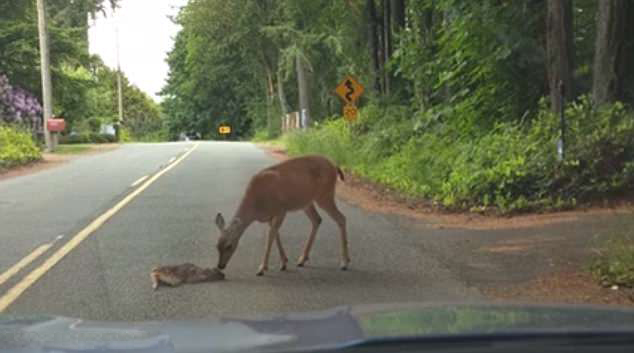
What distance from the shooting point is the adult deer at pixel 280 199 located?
336 inches

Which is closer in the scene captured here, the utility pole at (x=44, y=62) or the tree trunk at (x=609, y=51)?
the tree trunk at (x=609, y=51)

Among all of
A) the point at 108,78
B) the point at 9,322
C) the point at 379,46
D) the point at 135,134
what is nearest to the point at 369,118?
the point at 379,46

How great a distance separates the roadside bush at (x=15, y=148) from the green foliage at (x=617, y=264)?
23.1 meters

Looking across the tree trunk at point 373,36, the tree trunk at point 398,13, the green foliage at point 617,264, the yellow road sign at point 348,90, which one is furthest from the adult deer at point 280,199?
the tree trunk at point 373,36

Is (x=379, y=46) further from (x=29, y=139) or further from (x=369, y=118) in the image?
(x=29, y=139)

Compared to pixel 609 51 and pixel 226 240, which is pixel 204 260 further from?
pixel 609 51

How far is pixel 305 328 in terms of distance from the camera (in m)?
3.07

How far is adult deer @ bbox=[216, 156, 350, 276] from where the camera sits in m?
8.55

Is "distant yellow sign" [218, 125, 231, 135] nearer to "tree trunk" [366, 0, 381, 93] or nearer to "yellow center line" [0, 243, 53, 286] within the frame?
"tree trunk" [366, 0, 381, 93]

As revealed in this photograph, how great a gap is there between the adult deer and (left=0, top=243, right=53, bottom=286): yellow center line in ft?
7.16

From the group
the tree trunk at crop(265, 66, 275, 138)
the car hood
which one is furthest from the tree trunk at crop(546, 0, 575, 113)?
the tree trunk at crop(265, 66, 275, 138)

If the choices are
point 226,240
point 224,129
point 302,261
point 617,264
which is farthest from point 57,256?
point 224,129

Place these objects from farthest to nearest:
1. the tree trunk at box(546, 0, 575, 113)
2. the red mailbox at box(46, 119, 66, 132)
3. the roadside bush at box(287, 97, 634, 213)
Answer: the red mailbox at box(46, 119, 66, 132), the tree trunk at box(546, 0, 575, 113), the roadside bush at box(287, 97, 634, 213)

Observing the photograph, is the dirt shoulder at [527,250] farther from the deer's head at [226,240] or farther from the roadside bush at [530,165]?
the deer's head at [226,240]
